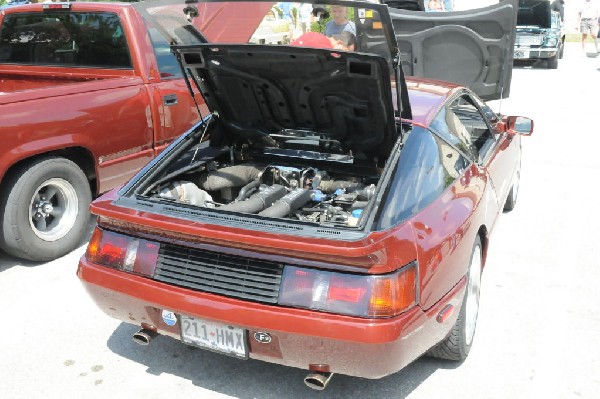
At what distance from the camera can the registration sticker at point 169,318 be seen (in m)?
2.83

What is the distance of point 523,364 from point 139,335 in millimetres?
1994

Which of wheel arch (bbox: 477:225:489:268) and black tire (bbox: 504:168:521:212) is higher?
wheel arch (bbox: 477:225:489:268)

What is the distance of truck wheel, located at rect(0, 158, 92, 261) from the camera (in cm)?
434

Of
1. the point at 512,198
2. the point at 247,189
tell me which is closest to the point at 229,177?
the point at 247,189

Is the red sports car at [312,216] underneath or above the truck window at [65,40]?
underneath

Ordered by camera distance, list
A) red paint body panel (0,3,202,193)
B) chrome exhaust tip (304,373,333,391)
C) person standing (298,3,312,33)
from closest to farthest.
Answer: chrome exhaust tip (304,373,333,391), red paint body panel (0,3,202,193), person standing (298,3,312,33)

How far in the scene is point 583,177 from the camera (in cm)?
670

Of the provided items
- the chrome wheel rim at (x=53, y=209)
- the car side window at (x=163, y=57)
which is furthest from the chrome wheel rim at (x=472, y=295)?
the car side window at (x=163, y=57)

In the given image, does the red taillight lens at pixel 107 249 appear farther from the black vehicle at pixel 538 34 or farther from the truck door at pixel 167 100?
the black vehicle at pixel 538 34

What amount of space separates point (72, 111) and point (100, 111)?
0.24 meters

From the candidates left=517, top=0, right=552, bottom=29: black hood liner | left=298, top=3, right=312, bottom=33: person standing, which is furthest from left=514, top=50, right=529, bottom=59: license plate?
left=298, top=3, right=312, bottom=33: person standing

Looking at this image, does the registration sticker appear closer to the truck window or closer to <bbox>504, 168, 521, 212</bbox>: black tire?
the truck window

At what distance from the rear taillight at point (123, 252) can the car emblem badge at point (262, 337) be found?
59 centimetres

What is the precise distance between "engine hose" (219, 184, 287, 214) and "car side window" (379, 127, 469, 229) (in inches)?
30.0
